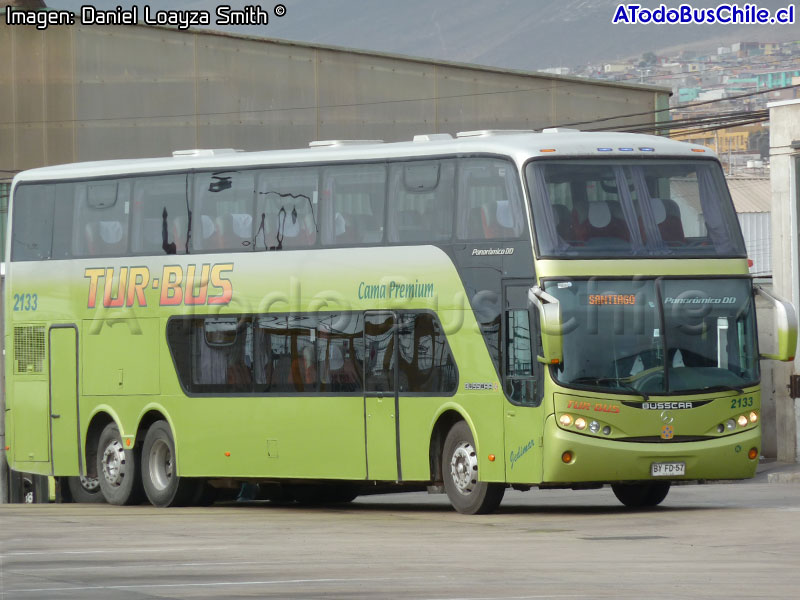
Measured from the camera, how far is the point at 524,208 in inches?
768

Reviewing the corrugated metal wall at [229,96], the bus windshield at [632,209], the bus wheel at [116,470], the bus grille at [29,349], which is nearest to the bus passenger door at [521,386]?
the bus windshield at [632,209]

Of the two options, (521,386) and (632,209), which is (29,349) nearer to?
(521,386)

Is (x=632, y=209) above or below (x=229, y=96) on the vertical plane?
below

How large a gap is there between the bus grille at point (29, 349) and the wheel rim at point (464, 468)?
7.57 metres

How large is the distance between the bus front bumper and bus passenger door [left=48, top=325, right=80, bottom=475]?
8261 millimetres

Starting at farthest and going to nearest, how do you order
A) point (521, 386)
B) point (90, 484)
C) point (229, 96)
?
point (229, 96) < point (90, 484) < point (521, 386)

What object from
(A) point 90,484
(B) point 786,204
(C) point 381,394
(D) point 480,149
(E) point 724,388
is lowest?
(A) point 90,484

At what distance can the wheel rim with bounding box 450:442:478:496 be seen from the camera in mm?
20078

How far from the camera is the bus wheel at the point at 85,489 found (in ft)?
84.4

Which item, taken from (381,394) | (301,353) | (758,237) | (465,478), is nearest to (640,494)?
(465,478)

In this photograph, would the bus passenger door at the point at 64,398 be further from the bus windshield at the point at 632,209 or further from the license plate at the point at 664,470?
the license plate at the point at 664,470

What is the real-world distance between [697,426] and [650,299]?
4.89ft

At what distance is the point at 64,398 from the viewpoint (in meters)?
25.1

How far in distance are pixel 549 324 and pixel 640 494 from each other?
3.72 m
